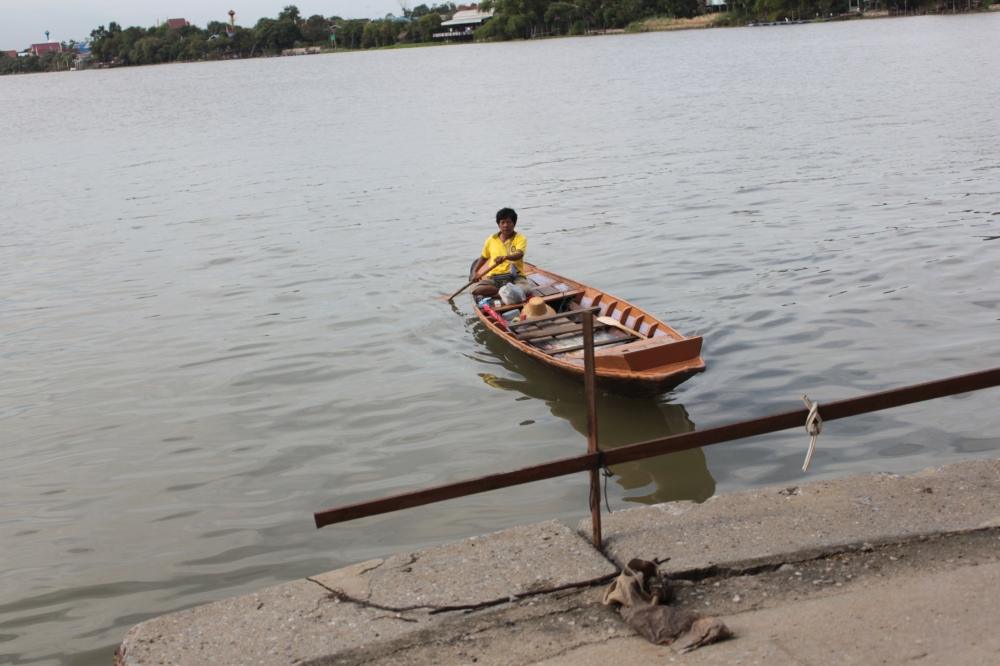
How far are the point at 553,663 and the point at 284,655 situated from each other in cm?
114

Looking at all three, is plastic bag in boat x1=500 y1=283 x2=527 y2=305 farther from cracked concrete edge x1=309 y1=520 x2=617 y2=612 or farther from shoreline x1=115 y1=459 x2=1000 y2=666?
cracked concrete edge x1=309 y1=520 x2=617 y2=612

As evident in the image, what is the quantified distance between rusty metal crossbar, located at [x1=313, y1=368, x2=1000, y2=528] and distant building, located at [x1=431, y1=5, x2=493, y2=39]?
171 m

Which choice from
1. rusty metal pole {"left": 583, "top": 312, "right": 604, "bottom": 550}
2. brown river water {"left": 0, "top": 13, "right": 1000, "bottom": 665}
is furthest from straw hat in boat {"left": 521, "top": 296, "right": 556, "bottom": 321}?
rusty metal pole {"left": 583, "top": 312, "right": 604, "bottom": 550}

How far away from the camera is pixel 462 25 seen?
6919 inches

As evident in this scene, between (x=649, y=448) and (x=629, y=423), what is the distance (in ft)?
15.1

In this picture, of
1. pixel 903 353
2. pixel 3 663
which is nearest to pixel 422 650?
pixel 3 663

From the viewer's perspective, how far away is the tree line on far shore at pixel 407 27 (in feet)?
434

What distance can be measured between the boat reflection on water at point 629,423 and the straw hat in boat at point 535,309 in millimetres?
425

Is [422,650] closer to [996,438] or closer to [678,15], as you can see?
[996,438]

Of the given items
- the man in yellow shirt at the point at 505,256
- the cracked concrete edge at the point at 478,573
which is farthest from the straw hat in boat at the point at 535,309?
the cracked concrete edge at the point at 478,573

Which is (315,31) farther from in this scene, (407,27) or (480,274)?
(480,274)

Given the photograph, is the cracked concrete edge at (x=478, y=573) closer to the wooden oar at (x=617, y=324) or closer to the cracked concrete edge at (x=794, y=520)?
the cracked concrete edge at (x=794, y=520)

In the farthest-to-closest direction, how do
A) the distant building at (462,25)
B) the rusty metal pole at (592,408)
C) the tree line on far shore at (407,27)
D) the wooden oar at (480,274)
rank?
the distant building at (462,25) < the tree line on far shore at (407,27) < the wooden oar at (480,274) < the rusty metal pole at (592,408)

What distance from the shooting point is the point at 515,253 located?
13.3 meters
